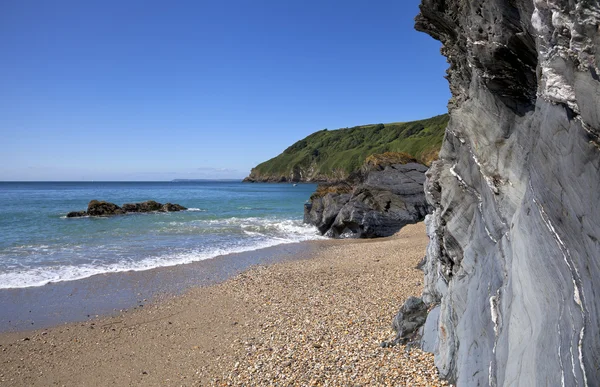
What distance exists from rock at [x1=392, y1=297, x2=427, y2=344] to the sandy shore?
0.29 meters

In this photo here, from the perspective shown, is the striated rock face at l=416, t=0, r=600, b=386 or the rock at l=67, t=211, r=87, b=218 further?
the rock at l=67, t=211, r=87, b=218

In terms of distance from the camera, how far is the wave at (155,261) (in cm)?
1633

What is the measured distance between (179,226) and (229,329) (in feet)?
82.9

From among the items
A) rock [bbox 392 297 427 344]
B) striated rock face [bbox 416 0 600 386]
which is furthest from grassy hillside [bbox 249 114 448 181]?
striated rock face [bbox 416 0 600 386]

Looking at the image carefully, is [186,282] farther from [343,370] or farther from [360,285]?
[343,370]

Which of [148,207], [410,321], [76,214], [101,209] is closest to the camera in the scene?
[410,321]

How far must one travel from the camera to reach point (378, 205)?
28.1 metres

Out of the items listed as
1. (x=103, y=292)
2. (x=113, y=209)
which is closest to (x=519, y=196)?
(x=103, y=292)

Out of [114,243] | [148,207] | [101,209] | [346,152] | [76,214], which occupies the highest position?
[346,152]

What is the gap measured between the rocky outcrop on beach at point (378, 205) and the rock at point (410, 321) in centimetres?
1820

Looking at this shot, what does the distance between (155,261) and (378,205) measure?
1544cm

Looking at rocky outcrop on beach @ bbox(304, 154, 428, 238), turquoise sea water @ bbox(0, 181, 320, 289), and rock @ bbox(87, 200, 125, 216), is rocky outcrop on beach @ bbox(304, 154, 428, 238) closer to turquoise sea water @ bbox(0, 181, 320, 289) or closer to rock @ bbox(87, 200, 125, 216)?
turquoise sea water @ bbox(0, 181, 320, 289)

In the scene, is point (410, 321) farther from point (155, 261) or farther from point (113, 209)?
point (113, 209)

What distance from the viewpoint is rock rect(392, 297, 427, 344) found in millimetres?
8164
